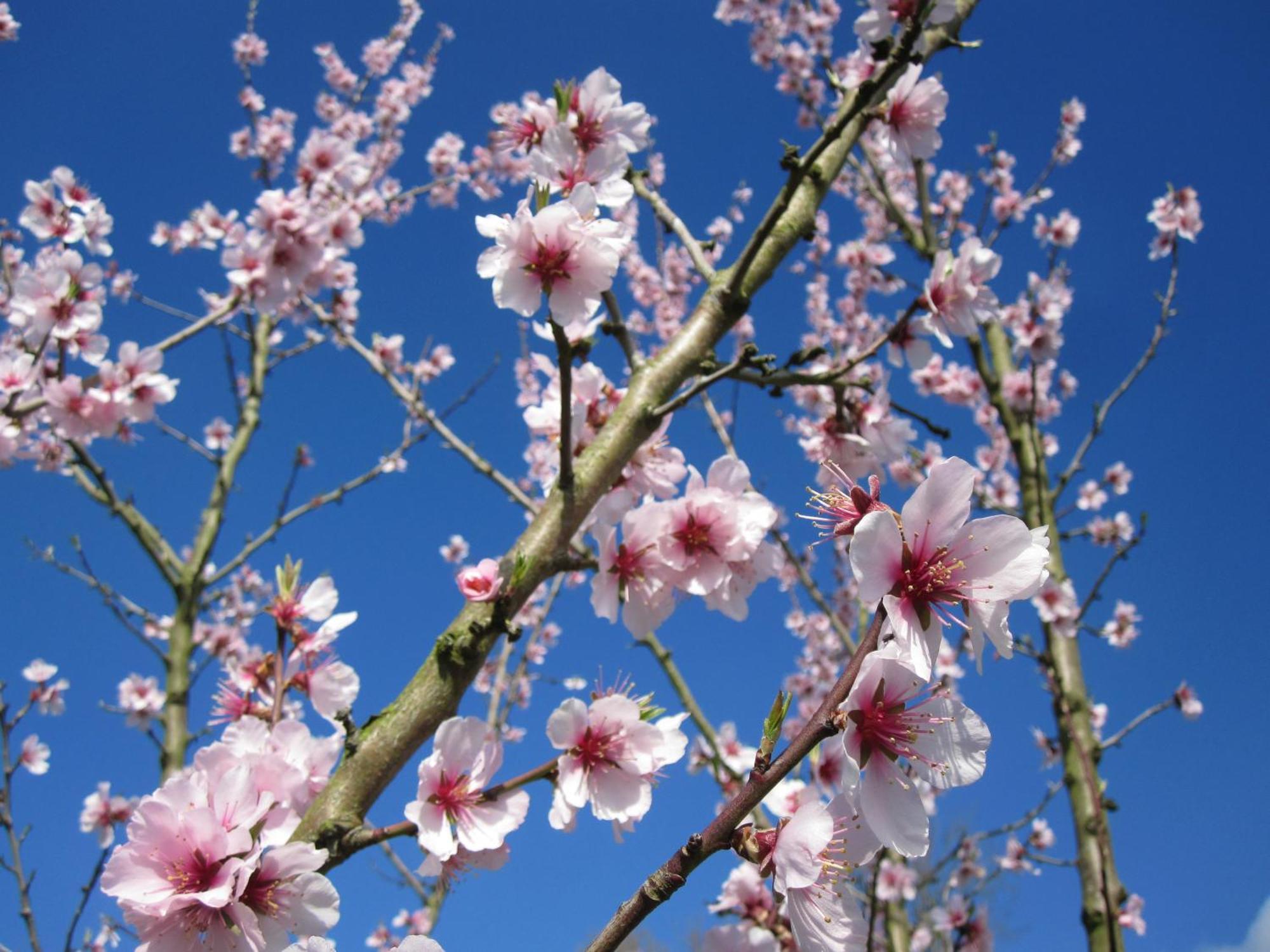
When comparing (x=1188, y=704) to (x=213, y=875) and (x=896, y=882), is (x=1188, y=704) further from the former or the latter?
(x=213, y=875)

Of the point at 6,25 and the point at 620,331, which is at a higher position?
the point at 6,25

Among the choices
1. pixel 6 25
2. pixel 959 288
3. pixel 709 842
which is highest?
pixel 6 25

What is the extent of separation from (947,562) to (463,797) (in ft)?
3.31

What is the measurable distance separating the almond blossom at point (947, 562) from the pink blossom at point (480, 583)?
0.80 m

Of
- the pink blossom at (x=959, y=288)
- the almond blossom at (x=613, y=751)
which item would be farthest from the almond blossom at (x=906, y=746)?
the pink blossom at (x=959, y=288)

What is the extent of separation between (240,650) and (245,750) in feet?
16.5

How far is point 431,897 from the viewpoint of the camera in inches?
160

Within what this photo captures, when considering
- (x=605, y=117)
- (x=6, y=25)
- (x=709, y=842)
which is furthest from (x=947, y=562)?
(x=6, y=25)

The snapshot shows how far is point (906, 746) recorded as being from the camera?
1.01 m

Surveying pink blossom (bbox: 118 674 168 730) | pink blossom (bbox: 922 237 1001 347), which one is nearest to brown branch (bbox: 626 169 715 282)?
pink blossom (bbox: 922 237 1001 347)

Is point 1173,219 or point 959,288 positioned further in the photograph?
point 1173,219

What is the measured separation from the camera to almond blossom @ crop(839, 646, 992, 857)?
976mm

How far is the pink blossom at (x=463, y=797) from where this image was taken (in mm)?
1484

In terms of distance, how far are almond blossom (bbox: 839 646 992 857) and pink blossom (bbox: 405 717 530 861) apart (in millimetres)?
772
